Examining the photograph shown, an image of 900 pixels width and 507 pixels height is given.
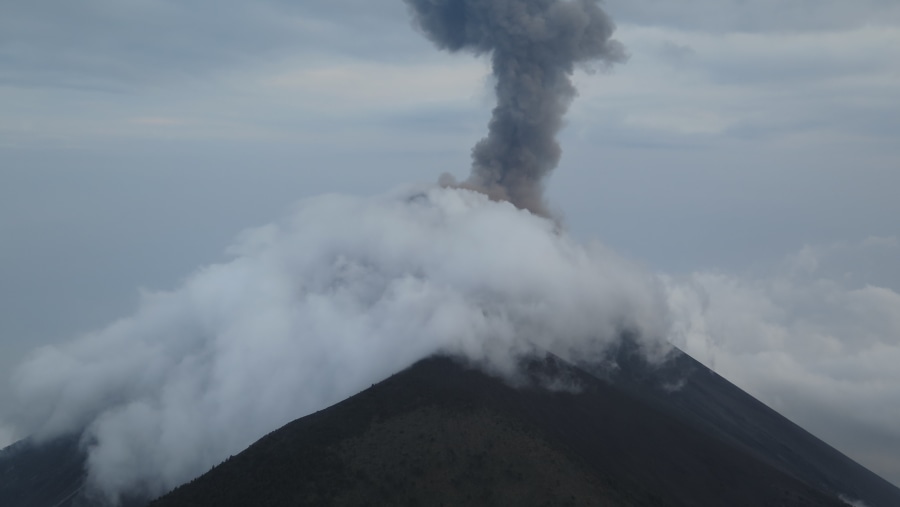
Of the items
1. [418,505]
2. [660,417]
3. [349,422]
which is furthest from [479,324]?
[418,505]

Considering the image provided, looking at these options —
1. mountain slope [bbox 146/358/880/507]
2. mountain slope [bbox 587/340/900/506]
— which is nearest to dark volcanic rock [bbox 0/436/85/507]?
mountain slope [bbox 146/358/880/507]

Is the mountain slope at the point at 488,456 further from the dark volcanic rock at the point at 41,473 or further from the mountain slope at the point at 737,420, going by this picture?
the dark volcanic rock at the point at 41,473

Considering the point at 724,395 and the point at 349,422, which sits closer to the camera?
the point at 349,422

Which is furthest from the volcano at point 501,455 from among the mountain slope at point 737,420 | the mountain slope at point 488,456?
the mountain slope at point 737,420

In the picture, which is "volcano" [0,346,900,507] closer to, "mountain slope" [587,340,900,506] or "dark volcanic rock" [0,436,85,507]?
"dark volcanic rock" [0,436,85,507]

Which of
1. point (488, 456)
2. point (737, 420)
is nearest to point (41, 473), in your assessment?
point (488, 456)

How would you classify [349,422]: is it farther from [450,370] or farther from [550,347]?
[550,347]

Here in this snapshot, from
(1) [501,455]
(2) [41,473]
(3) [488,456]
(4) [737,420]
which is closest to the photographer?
(3) [488,456]

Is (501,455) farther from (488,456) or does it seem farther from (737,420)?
(737,420)
